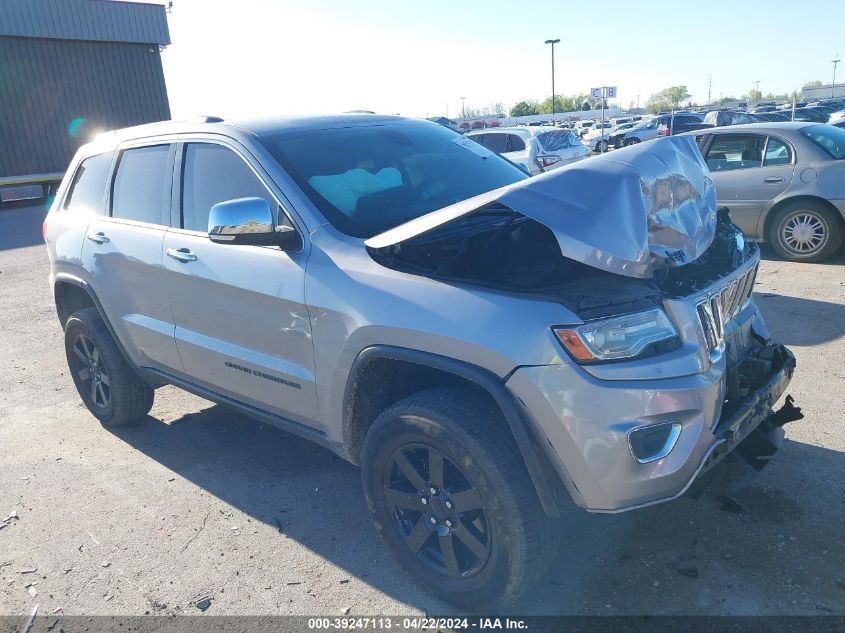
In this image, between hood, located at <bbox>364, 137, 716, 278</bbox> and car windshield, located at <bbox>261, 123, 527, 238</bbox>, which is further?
car windshield, located at <bbox>261, 123, 527, 238</bbox>

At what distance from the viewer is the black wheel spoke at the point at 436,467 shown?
102 inches

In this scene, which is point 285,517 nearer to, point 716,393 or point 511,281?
point 511,281

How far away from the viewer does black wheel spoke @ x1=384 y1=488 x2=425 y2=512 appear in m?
2.74

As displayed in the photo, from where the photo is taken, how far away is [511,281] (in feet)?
8.87

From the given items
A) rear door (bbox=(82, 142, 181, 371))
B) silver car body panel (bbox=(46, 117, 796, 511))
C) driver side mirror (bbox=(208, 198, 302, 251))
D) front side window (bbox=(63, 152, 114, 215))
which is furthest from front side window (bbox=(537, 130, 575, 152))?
driver side mirror (bbox=(208, 198, 302, 251))

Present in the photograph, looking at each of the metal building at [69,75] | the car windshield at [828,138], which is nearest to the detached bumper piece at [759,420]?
the car windshield at [828,138]

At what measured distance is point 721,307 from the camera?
2.71 metres

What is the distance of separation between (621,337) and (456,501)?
2.89 ft

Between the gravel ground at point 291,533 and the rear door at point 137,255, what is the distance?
746 millimetres

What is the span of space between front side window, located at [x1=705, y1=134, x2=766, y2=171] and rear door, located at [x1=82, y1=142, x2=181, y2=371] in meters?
6.75

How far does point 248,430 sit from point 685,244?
317 cm

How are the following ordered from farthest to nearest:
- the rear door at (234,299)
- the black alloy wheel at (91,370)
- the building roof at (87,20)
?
1. the building roof at (87,20)
2. the black alloy wheel at (91,370)
3. the rear door at (234,299)

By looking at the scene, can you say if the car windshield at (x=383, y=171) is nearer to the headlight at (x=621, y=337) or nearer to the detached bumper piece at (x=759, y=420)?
the headlight at (x=621, y=337)

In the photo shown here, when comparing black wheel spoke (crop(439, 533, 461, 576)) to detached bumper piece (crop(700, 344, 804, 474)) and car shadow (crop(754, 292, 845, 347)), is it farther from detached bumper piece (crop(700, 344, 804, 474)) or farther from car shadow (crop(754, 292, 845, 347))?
car shadow (crop(754, 292, 845, 347))
